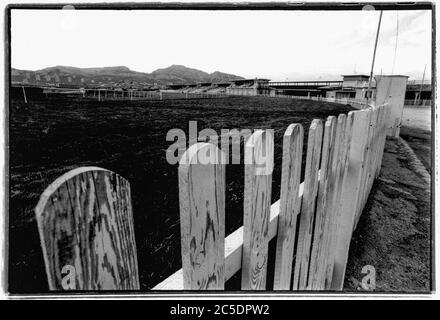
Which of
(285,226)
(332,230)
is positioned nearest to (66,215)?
(285,226)

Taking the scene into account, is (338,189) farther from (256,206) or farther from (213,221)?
(213,221)

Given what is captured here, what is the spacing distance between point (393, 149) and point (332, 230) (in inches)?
189

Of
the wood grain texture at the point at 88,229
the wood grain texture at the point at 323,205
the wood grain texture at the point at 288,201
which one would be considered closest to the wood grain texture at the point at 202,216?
the wood grain texture at the point at 88,229

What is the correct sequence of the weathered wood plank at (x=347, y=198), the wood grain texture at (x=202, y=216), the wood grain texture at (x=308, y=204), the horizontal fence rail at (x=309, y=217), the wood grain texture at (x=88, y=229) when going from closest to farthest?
the wood grain texture at (x=88, y=229) → the wood grain texture at (x=202, y=216) → the horizontal fence rail at (x=309, y=217) → the wood grain texture at (x=308, y=204) → the weathered wood plank at (x=347, y=198)

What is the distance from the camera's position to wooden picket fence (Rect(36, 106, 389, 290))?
40cm

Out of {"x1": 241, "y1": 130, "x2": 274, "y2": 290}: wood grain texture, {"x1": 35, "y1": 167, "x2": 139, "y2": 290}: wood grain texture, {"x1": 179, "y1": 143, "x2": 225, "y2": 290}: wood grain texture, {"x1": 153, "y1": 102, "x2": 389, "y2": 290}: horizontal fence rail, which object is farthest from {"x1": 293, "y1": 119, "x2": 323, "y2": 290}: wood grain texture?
{"x1": 35, "y1": 167, "x2": 139, "y2": 290}: wood grain texture

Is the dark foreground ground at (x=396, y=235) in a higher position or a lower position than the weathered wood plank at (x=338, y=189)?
lower

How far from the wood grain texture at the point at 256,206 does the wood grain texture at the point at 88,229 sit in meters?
0.33

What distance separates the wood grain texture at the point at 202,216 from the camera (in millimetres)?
576

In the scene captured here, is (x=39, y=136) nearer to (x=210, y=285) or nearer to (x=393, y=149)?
(x=210, y=285)

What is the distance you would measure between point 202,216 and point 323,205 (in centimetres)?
88

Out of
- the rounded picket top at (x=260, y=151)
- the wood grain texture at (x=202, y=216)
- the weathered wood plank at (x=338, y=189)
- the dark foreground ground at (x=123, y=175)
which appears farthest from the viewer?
the dark foreground ground at (x=123, y=175)

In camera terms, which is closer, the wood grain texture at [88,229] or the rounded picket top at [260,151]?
the wood grain texture at [88,229]

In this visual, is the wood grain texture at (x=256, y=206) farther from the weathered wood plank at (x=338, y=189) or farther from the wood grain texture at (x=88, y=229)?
the weathered wood plank at (x=338, y=189)
